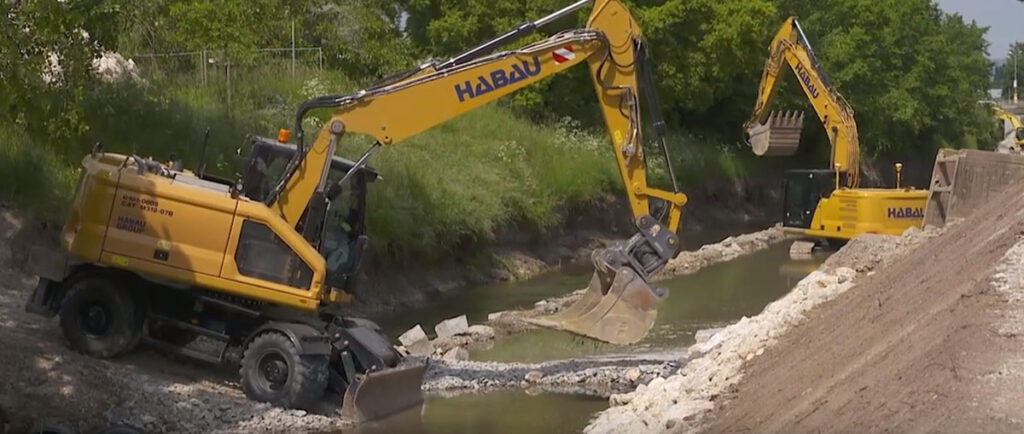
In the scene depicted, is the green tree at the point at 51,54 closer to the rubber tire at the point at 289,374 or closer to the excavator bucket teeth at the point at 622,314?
the rubber tire at the point at 289,374

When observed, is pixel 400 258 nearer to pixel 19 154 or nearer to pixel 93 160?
pixel 19 154

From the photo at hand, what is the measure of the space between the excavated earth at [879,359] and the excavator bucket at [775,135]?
432 inches

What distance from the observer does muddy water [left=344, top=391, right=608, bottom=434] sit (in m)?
14.2

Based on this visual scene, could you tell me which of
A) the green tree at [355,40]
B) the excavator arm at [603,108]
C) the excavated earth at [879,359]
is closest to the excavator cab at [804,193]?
the green tree at [355,40]

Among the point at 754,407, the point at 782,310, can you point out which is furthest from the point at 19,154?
the point at 754,407

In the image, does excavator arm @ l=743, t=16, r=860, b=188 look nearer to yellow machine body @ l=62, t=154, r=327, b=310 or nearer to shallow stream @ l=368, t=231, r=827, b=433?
shallow stream @ l=368, t=231, r=827, b=433

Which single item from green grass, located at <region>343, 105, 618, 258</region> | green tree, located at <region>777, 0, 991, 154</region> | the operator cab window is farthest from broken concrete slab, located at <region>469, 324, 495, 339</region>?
green tree, located at <region>777, 0, 991, 154</region>

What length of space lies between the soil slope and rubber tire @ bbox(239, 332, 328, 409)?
4.15 m

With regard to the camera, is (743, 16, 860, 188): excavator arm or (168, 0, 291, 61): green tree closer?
(168, 0, 291, 61): green tree

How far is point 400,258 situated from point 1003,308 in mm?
15616

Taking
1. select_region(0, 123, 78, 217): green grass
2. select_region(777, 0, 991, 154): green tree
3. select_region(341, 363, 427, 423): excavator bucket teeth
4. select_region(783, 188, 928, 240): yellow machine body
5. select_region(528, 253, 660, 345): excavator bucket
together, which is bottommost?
→ select_region(341, 363, 427, 423): excavator bucket teeth

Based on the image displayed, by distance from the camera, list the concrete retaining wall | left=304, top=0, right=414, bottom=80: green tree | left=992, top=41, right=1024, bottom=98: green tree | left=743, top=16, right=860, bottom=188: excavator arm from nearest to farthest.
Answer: the concrete retaining wall < left=743, top=16, right=860, bottom=188: excavator arm < left=304, top=0, right=414, bottom=80: green tree < left=992, top=41, right=1024, bottom=98: green tree

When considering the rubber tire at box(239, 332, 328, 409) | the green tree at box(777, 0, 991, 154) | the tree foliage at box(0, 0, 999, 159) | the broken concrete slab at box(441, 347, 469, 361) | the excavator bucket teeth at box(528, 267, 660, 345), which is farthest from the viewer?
the green tree at box(777, 0, 991, 154)

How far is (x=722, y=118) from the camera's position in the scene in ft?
176
